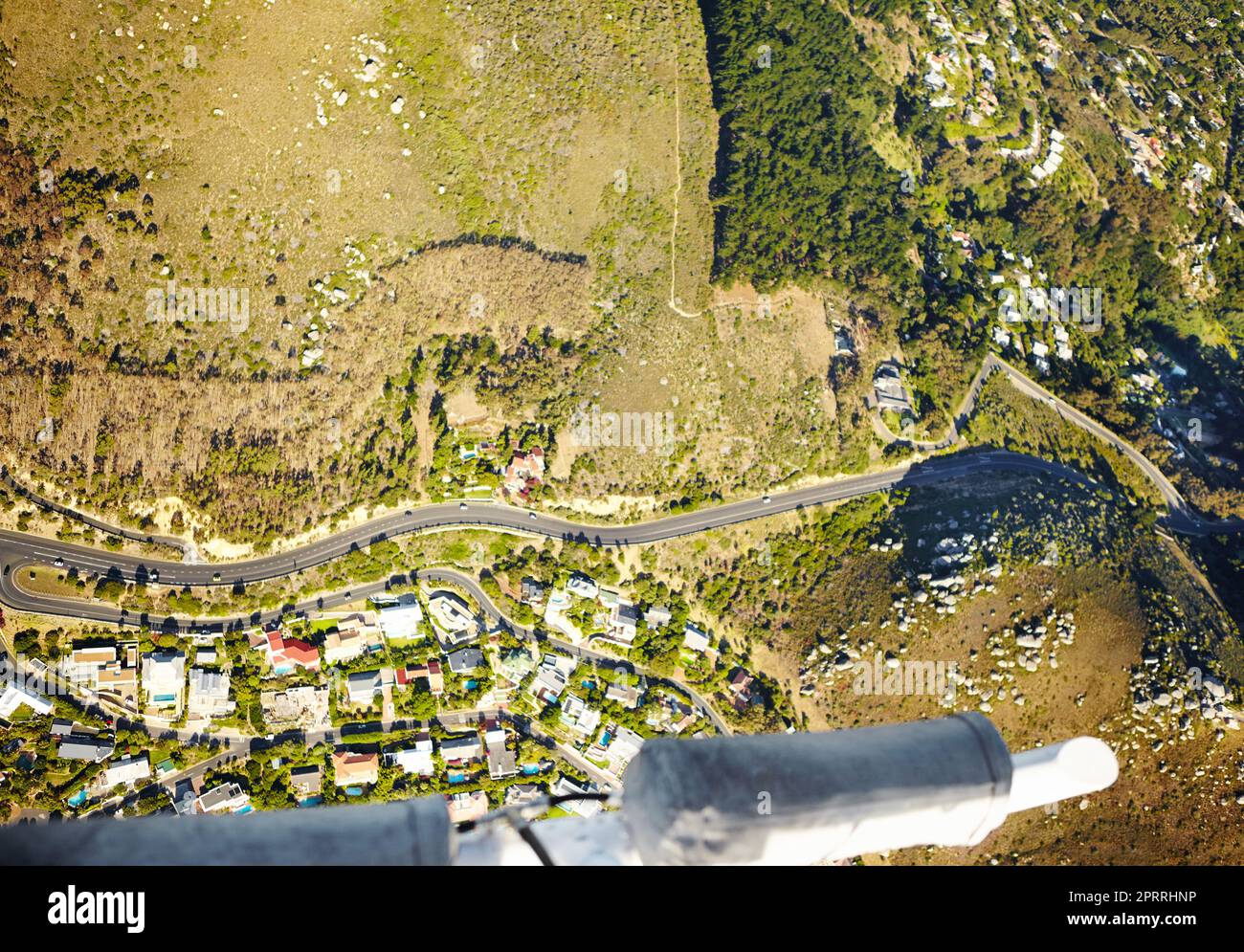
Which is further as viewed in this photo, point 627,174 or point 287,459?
point 627,174

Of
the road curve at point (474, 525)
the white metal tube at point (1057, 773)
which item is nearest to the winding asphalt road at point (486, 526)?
the road curve at point (474, 525)

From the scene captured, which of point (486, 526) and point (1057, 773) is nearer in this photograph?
point (1057, 773)

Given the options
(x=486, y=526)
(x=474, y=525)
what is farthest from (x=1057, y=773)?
(x=474, y=525)

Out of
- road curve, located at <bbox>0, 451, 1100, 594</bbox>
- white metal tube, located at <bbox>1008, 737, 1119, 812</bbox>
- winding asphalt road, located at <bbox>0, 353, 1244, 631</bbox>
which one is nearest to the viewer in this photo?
white metal tube, located at <bbox>1008, 737, 1119, 812</bbox>

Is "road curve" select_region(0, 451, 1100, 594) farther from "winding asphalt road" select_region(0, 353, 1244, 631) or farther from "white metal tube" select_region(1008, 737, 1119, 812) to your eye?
"white metal tube" select_region(1008, 737, 1119, 812)

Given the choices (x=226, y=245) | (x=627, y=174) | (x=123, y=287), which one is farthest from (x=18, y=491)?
(x=627, y=174)

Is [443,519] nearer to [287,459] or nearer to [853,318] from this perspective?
[287,459]

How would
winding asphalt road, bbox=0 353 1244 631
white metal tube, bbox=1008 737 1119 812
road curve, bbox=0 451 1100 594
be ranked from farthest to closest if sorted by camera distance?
road curve, bbox=0 451 1100 594 < winding asphalt road, bbox=0 353 1244 631 < white metal tube, bbox=1008 737 1119 812

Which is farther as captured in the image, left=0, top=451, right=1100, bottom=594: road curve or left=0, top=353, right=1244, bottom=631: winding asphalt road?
Answer: left=0, top=451, right=1100, bottom=594: road curve

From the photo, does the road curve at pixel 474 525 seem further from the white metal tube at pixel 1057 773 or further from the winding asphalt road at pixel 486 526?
the white metal tube at pixel 1057 773

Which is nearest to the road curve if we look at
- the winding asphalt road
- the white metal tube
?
the winding asphalt road

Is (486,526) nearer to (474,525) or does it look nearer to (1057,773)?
(474,525)
